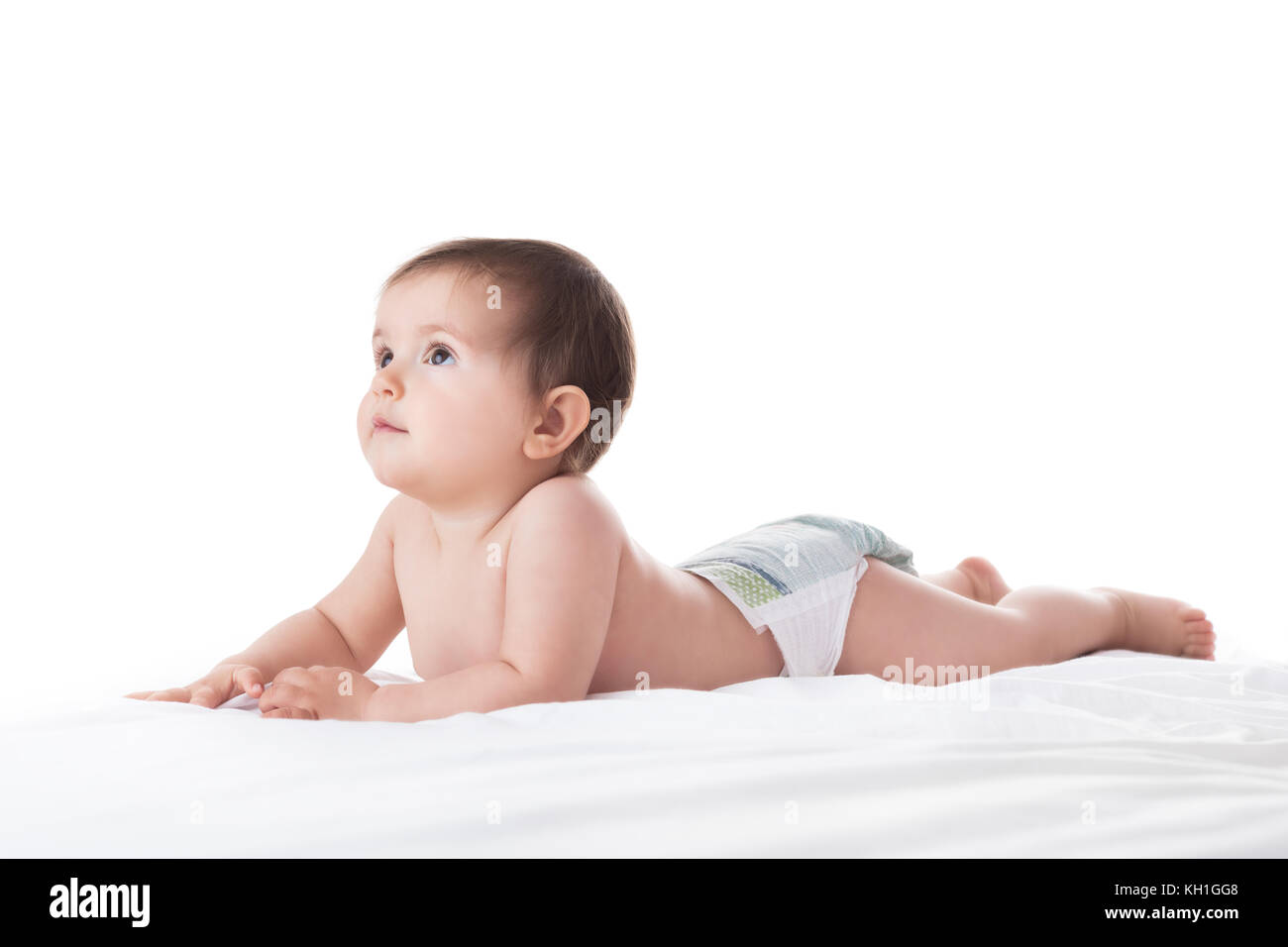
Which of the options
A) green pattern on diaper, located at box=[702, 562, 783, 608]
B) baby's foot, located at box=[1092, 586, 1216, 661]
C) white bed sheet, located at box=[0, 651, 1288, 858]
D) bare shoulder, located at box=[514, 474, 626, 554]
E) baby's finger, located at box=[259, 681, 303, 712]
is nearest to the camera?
white bed sheet, located at box=[0, 651, 1288, 858]

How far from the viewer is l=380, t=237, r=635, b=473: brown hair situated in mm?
1265

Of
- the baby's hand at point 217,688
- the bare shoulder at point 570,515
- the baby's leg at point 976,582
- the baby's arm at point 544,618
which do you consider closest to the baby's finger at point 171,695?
the baby's hand at point 217,688

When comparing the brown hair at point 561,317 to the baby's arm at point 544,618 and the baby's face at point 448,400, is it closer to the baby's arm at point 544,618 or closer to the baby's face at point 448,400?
the baby's face at point 448,400

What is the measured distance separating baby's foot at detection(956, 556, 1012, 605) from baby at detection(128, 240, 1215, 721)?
0.26 meters

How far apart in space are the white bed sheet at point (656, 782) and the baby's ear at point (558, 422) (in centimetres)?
33

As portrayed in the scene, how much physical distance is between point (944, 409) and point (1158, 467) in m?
0.55

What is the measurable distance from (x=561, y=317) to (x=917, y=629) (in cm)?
64

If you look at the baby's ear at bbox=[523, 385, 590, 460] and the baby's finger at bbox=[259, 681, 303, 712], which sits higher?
the baby's ear at bbox=[523, 385, 590, 460]

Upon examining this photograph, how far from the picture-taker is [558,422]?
1.29 m

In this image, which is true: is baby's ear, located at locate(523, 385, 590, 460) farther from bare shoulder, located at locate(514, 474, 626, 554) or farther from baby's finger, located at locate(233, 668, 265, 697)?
baby's finger, located at locate(233, 668, 265, 697)

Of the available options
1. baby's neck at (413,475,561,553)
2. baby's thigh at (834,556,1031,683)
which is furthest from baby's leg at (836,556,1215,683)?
baby's neck at (413,475,561,553)
